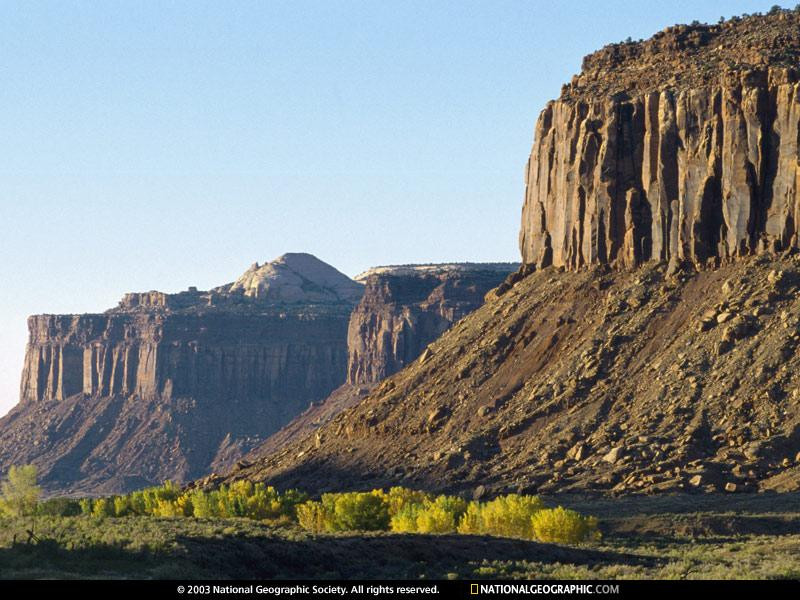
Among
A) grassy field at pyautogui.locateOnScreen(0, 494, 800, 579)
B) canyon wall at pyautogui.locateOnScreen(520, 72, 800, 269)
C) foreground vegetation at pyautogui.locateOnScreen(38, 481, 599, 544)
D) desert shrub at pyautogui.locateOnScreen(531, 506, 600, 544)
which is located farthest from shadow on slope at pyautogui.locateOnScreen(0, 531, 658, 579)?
canyon wall at pyautogui.locateOnScreen(520, 72, 800, 269)

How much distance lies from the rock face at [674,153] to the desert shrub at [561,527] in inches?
1514

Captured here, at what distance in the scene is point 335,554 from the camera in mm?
56906

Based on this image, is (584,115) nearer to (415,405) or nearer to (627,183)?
(627,183)

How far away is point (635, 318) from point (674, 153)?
11846 millimetres

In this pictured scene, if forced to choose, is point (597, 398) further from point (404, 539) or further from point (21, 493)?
point (404, 539)

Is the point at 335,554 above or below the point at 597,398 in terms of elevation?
below

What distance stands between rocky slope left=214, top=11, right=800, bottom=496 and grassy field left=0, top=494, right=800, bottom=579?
2184cm

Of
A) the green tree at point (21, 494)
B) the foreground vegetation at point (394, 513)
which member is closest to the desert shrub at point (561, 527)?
the foreground vegetation at point (394, 513)

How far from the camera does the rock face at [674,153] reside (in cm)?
10738

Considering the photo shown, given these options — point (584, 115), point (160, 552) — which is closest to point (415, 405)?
point (584, 115)

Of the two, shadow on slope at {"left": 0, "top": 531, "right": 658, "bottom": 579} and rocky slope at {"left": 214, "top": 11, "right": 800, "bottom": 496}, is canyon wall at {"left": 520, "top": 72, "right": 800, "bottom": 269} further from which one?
shadow on slope at {"left": 0, "top": 531, "right": 658, "bottom": 579}

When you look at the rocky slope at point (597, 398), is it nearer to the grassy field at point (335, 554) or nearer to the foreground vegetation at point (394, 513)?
the foreground vegetation at point (394, 513)
